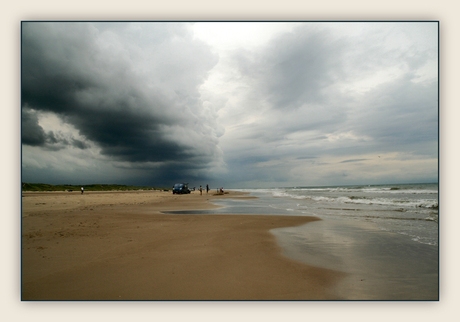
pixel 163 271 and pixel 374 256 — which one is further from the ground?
pixel 163 271

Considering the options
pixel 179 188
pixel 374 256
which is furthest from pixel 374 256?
pixel 179 188

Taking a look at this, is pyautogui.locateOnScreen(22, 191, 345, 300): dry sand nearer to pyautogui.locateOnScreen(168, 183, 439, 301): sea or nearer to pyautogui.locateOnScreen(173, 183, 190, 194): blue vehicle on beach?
pyautogui.locateOnScreen(168, 183, 439, 301): sea

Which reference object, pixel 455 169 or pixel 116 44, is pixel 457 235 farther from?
pixel 116 44

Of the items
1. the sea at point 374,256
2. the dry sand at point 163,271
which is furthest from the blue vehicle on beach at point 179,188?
the dry sand at point 163,271

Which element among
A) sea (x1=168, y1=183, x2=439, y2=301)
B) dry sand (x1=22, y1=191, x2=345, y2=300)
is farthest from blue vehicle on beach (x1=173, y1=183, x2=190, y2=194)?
dry sand (x1=22, y1=191, x2=345, y2=300)

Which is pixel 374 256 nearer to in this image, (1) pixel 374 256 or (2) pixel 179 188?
(1) pixel 374 256

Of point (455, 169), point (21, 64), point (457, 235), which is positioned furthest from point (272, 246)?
point (21, 64)

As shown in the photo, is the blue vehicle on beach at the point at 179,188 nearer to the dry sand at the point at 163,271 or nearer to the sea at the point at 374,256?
the sea at the point at 374,256

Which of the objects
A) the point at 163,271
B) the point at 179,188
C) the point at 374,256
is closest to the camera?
the point at 163,271

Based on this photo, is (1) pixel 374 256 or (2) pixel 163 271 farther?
(1) pixel 374 256

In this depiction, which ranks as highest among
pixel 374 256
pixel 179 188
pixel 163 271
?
pixel 163 271

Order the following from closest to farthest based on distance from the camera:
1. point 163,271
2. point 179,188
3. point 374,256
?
point 163,271
point 374,256
point 179,188

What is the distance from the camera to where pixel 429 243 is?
22.0 ft

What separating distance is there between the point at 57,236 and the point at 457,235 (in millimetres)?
9540
